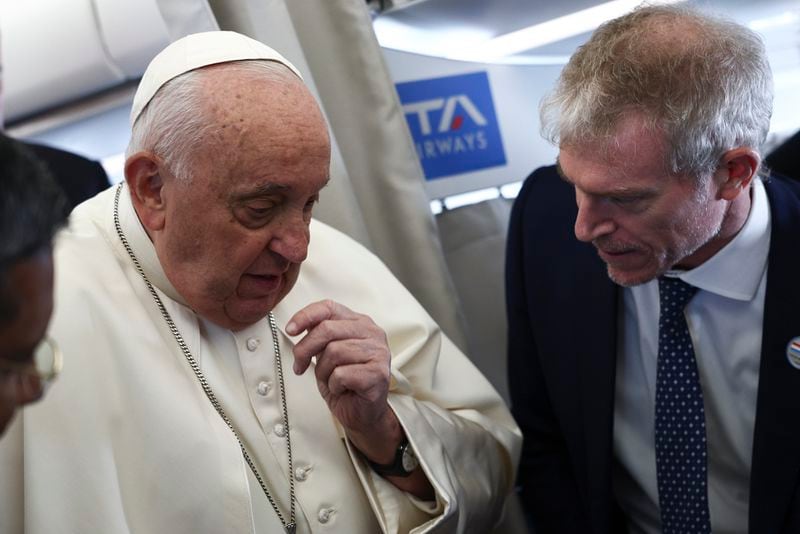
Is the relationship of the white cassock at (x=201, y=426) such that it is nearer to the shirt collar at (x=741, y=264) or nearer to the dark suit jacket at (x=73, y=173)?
the dark suit jacket at (x=73, y=173)

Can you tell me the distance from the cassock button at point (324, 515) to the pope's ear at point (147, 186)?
0.63 m

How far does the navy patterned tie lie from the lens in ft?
7.26

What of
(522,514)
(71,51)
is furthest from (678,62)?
(71,51)

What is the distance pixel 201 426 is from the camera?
182 cm

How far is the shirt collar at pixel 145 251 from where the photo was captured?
1891 mm

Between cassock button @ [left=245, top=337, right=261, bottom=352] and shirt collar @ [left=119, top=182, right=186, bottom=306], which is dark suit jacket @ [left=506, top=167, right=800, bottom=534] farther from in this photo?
shirt collar @ [left=119, top=182, right=186, bottom=306]

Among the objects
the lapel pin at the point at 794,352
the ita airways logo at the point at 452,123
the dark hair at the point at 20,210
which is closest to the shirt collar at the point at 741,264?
the lapel pin at the point at 794,352

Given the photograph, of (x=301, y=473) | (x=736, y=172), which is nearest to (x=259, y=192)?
(x=301, y=473)

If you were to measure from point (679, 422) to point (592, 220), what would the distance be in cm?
51

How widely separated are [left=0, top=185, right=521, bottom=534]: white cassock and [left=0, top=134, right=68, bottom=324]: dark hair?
2.57 ft

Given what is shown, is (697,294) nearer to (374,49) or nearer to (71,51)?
(374,49)

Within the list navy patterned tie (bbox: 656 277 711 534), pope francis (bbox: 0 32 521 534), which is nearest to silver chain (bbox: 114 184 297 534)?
pope francis (bbox: 0 32 521 534)

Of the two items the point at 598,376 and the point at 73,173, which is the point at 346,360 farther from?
the point at 73,173

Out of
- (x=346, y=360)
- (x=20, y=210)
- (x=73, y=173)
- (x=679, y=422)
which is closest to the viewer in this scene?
(x=20, y=210)
